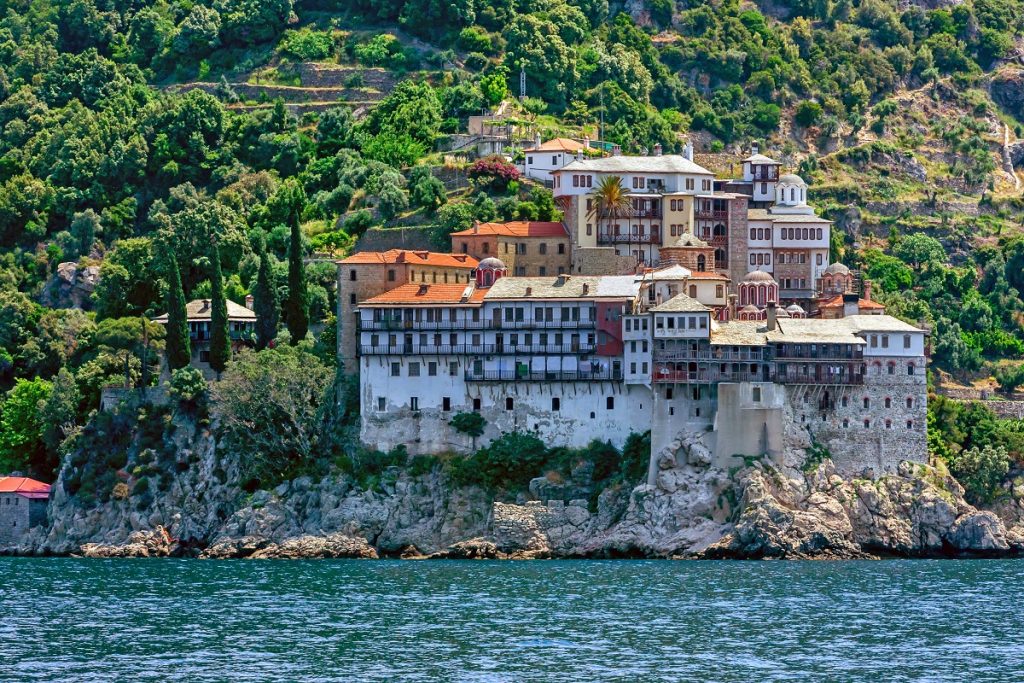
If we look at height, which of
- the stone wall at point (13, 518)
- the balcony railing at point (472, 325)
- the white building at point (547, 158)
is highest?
the white building at point (547, 158)

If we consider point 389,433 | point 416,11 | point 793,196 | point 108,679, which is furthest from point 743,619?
point 416,11

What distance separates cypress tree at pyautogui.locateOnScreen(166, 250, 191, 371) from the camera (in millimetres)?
116312

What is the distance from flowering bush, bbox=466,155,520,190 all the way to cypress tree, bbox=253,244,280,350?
43.8 ft

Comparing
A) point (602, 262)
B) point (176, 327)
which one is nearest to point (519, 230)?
point (602, 262)

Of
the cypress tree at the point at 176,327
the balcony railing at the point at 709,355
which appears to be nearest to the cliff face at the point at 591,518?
the balcony railing at the point at 709,355

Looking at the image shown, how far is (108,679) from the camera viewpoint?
236 feet

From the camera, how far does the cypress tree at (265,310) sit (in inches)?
4717

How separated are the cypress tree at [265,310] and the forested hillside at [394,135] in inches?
8.3

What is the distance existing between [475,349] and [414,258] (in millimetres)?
7091

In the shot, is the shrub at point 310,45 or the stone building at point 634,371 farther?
the shrub at point 310,45

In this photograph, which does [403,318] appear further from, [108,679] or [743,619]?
[108,679]

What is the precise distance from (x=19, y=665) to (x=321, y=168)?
67045 mm

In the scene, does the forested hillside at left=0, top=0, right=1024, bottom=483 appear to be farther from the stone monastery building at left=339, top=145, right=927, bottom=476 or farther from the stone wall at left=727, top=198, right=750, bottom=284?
the stone wall at left=727, top=198, right=750, bottom=284

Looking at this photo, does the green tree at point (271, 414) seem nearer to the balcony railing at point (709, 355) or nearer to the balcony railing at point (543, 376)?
the balcony railing at point (543, 376)
